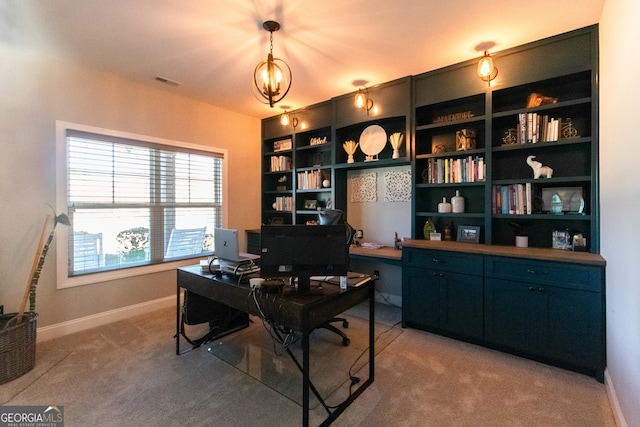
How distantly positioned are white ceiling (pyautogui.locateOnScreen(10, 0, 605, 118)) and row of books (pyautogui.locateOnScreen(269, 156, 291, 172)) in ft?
5.12

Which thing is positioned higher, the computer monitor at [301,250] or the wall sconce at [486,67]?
the wall sconce at [486,67]

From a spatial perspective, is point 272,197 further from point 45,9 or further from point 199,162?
point 45,9

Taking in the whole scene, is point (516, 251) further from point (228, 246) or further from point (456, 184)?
point (228, 246)

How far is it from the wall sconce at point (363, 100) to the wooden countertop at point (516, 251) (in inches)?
64.8

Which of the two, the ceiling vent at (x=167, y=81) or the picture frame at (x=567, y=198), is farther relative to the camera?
the ceiling vent at (x=167, y=81)

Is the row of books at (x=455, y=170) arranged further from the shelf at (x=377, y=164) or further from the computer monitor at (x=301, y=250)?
the computer monitor at (x=301, y=250)

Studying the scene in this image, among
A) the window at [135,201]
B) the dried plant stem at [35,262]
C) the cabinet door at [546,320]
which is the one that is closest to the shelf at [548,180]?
the cabinet door at [546,320]

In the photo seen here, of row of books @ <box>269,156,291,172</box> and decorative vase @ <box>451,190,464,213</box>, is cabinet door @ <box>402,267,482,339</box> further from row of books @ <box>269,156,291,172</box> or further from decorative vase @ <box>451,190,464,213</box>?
row of books @ <box>269,156,291,172</box>

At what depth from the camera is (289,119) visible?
434 centimetres

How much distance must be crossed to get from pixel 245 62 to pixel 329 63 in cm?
83

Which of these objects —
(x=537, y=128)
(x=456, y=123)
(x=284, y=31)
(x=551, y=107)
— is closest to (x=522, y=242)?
(x=537, y=128)

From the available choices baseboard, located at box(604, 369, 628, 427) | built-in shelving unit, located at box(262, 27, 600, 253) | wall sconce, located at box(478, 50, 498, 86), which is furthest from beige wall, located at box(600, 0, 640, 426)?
wall sconce, located at box(478, 50, 498, 86)

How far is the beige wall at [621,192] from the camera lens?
56.7 inches

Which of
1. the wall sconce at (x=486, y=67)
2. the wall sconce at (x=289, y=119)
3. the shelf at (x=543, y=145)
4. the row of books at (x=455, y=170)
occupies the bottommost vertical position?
the row of books at (x=455, y=170)
